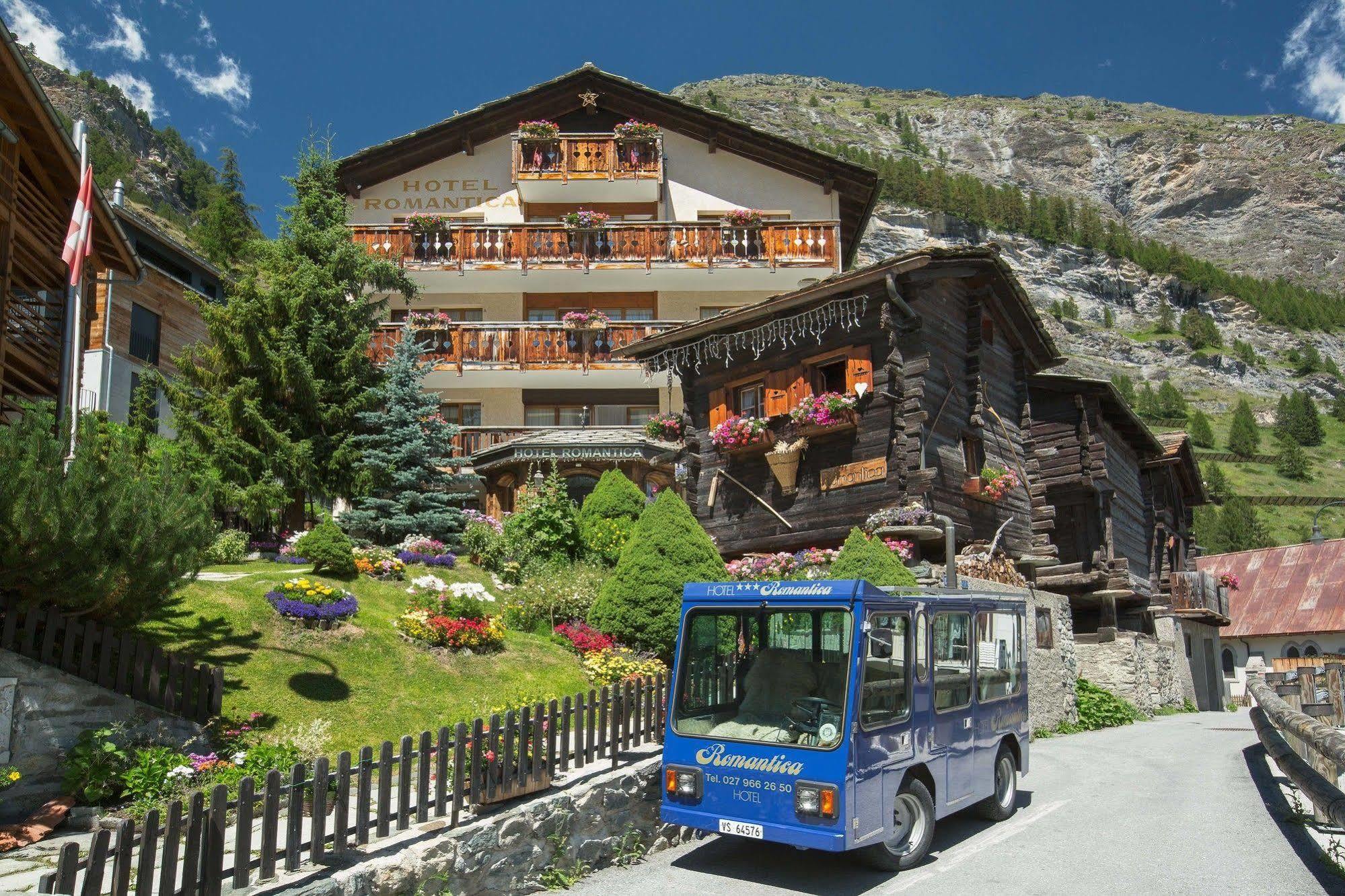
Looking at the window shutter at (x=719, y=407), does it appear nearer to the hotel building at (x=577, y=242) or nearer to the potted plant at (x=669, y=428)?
the potted plant at (x=669, y=428)

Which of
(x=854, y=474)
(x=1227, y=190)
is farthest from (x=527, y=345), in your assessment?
(x=1227, y=190)

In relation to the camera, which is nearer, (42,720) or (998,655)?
(42,720)

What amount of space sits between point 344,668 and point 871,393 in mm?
11014

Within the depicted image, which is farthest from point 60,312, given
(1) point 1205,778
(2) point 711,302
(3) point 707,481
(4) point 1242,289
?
(4) point 1242,289

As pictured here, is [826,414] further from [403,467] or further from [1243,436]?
[1243,436]

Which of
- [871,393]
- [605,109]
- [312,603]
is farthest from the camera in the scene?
[605,109]

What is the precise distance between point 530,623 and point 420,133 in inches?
832

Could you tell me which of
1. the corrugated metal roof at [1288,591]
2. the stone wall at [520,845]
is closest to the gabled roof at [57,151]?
the stone wall at [520,845]

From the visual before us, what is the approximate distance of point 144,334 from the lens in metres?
A: 32.0

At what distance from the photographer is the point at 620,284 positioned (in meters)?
30.1

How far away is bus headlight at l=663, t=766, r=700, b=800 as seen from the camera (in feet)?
28.4

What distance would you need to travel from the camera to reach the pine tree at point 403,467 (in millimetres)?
21359

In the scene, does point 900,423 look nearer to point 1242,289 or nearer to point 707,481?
point 707,481

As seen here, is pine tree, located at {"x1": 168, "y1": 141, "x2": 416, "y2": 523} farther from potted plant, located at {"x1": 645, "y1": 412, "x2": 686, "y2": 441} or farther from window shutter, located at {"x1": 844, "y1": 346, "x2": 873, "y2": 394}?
window shutter, located at {"x1": 844, "y1": 346, "x2": 873, "y2": 394}
